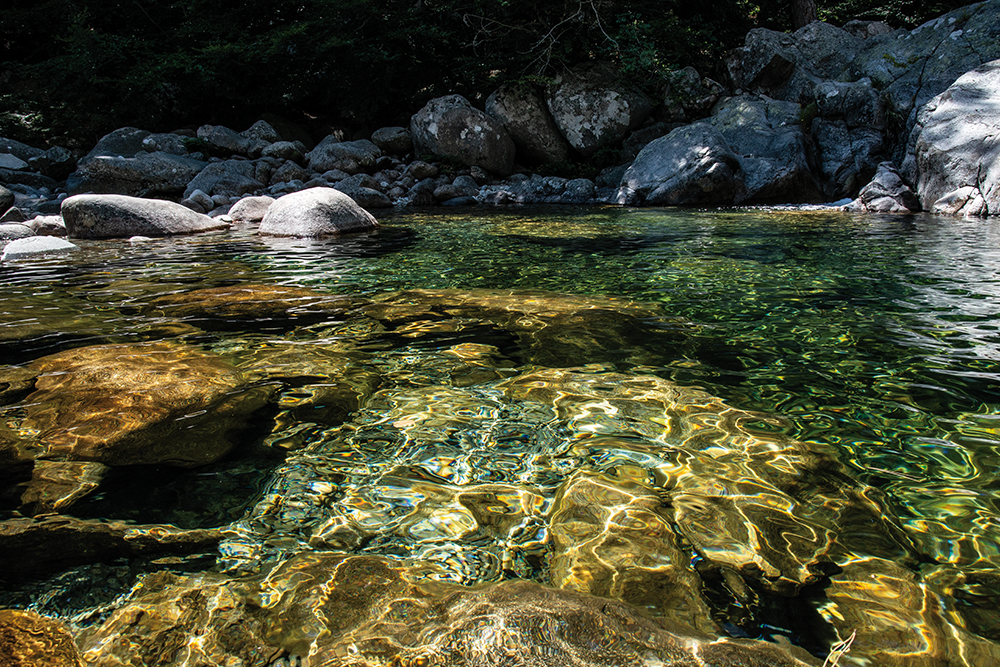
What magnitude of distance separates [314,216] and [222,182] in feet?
20.7

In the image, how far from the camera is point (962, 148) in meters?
9.58

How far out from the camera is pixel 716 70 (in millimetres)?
17781

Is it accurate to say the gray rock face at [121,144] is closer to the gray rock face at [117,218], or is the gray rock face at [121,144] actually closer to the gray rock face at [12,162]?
the gray rock face at [12,162]

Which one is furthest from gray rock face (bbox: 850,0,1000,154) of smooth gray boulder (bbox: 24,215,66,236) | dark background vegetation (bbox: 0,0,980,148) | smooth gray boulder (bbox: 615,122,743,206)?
smooth gray boulder (bbox: 24,215,66,236)

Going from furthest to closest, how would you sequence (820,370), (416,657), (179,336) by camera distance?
(179,336), (820,370), (416,657)

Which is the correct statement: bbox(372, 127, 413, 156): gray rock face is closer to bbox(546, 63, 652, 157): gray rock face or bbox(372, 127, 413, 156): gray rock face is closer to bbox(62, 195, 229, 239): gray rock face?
bbox(546, 63, 652, 157): gray rock face

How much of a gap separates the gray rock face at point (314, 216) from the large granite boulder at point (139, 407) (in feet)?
20.1

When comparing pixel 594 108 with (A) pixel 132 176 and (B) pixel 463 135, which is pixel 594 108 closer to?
(B) pixel 463 135

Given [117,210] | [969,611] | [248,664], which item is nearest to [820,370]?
[969,611]

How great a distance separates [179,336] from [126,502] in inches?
74.7

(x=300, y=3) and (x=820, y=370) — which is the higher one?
(x=300, y=3)

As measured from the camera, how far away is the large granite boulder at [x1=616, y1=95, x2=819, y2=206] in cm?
1231

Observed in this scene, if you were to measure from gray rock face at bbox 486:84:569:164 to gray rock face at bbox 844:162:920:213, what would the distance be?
8246 mm

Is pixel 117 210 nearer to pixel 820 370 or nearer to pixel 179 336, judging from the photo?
pixel 179 336
